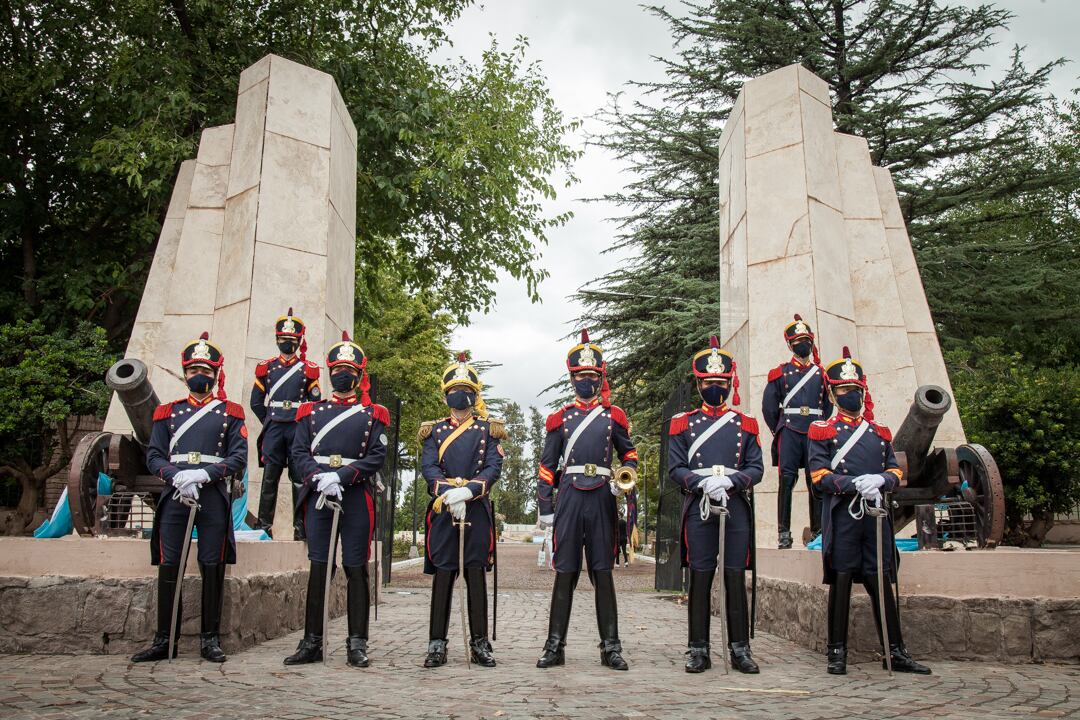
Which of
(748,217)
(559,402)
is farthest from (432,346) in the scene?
(748,217)

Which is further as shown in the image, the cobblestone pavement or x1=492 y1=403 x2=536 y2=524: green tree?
x1=492 y1=403 x2=536 y2=524: green tree

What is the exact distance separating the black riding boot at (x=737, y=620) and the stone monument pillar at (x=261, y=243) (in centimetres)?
481

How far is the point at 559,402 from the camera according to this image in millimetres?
18516

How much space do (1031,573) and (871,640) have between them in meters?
1.25

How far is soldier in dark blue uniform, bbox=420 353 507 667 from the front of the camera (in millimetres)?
6375

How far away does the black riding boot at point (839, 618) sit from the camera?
616 centimetres

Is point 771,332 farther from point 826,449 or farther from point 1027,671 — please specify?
point 1027,671

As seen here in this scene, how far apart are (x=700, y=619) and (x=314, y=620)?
257 cm

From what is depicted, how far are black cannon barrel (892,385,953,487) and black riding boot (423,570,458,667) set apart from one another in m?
3.72

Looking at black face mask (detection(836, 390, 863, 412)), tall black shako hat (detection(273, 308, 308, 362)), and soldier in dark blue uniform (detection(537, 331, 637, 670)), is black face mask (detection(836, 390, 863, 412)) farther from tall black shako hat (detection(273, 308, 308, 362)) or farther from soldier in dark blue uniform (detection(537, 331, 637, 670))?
tall black shako hat (detection(273, 308, 308, 362))

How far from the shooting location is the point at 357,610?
641 cm

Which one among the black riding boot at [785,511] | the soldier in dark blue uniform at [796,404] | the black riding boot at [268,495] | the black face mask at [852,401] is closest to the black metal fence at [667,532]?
the black riding boot at [785,511]

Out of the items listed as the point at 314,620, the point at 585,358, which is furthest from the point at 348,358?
the point at 314,620

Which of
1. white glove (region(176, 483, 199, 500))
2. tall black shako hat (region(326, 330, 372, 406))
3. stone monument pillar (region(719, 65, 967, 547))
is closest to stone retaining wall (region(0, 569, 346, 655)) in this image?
white glove (region(176, 483, 199, 500))
